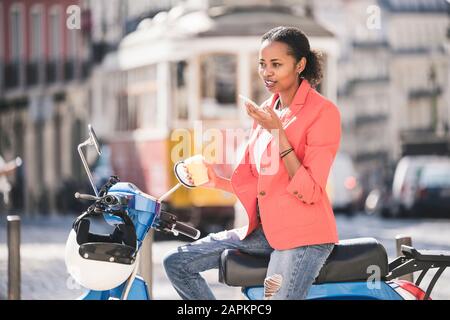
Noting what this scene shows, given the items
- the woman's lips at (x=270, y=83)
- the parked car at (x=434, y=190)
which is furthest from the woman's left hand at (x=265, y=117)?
the parked car at (x=434, y=190)

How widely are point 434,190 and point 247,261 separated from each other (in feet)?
86.4

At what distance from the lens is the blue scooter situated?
4.77 meters

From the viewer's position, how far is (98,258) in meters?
4.70

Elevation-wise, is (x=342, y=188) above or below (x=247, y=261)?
below

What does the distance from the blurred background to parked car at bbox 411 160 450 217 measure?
1.3 inches

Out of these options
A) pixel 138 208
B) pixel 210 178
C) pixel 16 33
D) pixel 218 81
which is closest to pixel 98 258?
pixel 138 208

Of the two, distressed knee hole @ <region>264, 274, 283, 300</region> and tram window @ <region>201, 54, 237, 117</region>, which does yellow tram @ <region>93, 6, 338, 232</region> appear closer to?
tram window @ <region>201, 54, 237, 117</region>

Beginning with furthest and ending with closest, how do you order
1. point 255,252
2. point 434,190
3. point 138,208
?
point 434,190, point 255,252, point 138,208

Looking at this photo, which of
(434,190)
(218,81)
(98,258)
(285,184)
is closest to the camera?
(98,258)

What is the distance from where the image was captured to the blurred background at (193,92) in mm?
20062

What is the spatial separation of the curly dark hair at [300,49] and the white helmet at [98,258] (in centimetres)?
83

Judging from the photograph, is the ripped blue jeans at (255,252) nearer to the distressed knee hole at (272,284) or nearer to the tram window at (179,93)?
the distressed knee hole at (272,284)

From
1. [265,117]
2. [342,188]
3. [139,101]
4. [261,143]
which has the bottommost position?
[342,188]

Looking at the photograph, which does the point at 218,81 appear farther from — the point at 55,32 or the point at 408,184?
the point at 55,32
